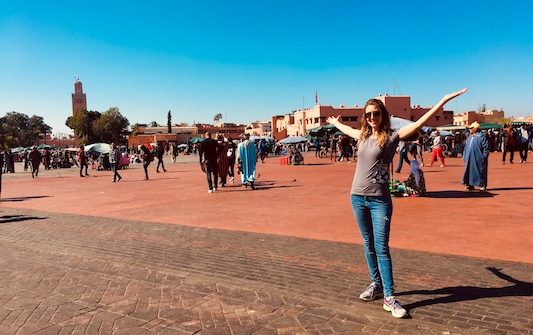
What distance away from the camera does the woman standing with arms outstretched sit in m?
3.48

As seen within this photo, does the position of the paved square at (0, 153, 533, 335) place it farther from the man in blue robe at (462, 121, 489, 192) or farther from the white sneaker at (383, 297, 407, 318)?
the man in blue robe at (462, 121, 489, 192)

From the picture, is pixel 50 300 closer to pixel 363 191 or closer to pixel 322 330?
pixel 322 330

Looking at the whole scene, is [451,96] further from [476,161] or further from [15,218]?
[15,218]

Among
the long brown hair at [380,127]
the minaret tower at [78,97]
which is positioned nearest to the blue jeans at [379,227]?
the long brown hair at [380,127]

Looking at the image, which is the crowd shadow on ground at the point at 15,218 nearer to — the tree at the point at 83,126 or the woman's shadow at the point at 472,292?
the woman's shadow at the point at 472,292

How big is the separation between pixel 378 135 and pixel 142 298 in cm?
266

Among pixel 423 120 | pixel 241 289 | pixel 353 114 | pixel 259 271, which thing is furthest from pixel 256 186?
pixel 353 114

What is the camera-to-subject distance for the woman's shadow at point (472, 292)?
12.0 feet

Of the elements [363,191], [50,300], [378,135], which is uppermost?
[378,135]

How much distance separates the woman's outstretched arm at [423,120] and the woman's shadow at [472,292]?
1445 mm

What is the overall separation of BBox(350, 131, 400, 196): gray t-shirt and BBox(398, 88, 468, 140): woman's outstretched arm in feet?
0.21

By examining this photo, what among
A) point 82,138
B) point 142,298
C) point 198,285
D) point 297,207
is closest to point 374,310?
point 198,285

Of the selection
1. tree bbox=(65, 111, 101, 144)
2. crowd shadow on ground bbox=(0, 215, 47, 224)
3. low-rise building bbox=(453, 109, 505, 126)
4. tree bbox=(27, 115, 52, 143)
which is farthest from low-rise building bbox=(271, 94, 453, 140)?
tree bbox=(27, 115, 52, 143)

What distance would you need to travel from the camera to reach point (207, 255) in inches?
215
